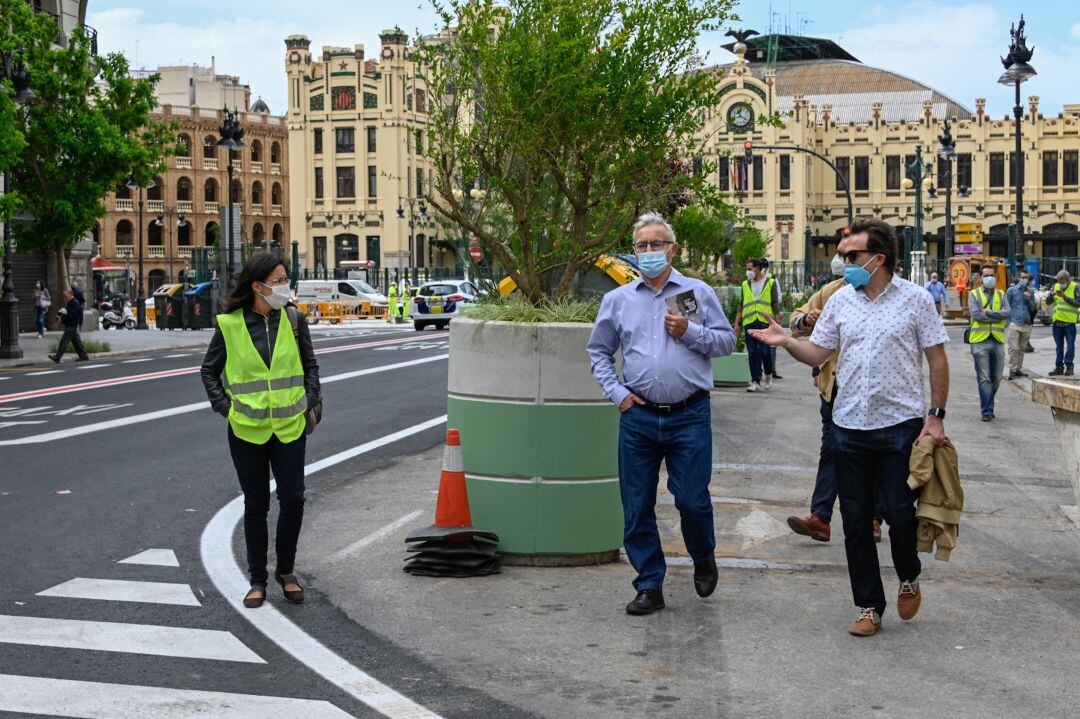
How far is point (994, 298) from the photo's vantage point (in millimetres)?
17734

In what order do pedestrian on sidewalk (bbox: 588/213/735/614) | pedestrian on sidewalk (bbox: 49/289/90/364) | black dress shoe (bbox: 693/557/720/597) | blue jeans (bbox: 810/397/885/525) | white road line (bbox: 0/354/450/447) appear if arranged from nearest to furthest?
pedestrian on sidewalk (bbox: 588/213/735/614), black dress shoe (bbox: 693/557/720/597), blue jeans (bbox: 810/397/885/525), white road line (bbox: 0/354/450/447), pedestrian on sidewalk (bbox: 49/289/90/364)

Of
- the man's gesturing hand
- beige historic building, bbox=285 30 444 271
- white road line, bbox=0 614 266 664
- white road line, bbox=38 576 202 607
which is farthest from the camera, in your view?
beige historic building, bbox=285 30 444 271

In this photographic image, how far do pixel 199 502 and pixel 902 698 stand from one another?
6.43 m

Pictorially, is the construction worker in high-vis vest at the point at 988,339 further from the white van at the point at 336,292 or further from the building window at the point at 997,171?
the building window at the point at 997,171

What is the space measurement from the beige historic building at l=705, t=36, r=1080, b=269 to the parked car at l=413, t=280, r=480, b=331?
127 ft

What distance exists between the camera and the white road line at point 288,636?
5602 millimetres

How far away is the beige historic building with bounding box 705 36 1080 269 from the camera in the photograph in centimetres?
8838

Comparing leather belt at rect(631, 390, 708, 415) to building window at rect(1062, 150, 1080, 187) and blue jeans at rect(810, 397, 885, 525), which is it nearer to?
blue jeans at rect(810, 397, 885, 525)

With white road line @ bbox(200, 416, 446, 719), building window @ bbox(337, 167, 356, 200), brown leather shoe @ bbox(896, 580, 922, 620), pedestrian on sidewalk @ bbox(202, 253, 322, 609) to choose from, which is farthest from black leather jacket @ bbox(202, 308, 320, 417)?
building window @ bbox(337, 167, 356, 200)

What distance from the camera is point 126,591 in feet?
25.0

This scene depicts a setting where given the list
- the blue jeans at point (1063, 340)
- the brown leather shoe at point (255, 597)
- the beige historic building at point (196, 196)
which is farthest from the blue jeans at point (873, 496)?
the beige historic building at point (196, 196)

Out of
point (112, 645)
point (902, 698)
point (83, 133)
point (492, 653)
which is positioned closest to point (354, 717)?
point (492, 653)

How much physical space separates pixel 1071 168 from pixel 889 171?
10925mm

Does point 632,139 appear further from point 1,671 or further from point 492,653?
point 1,671
